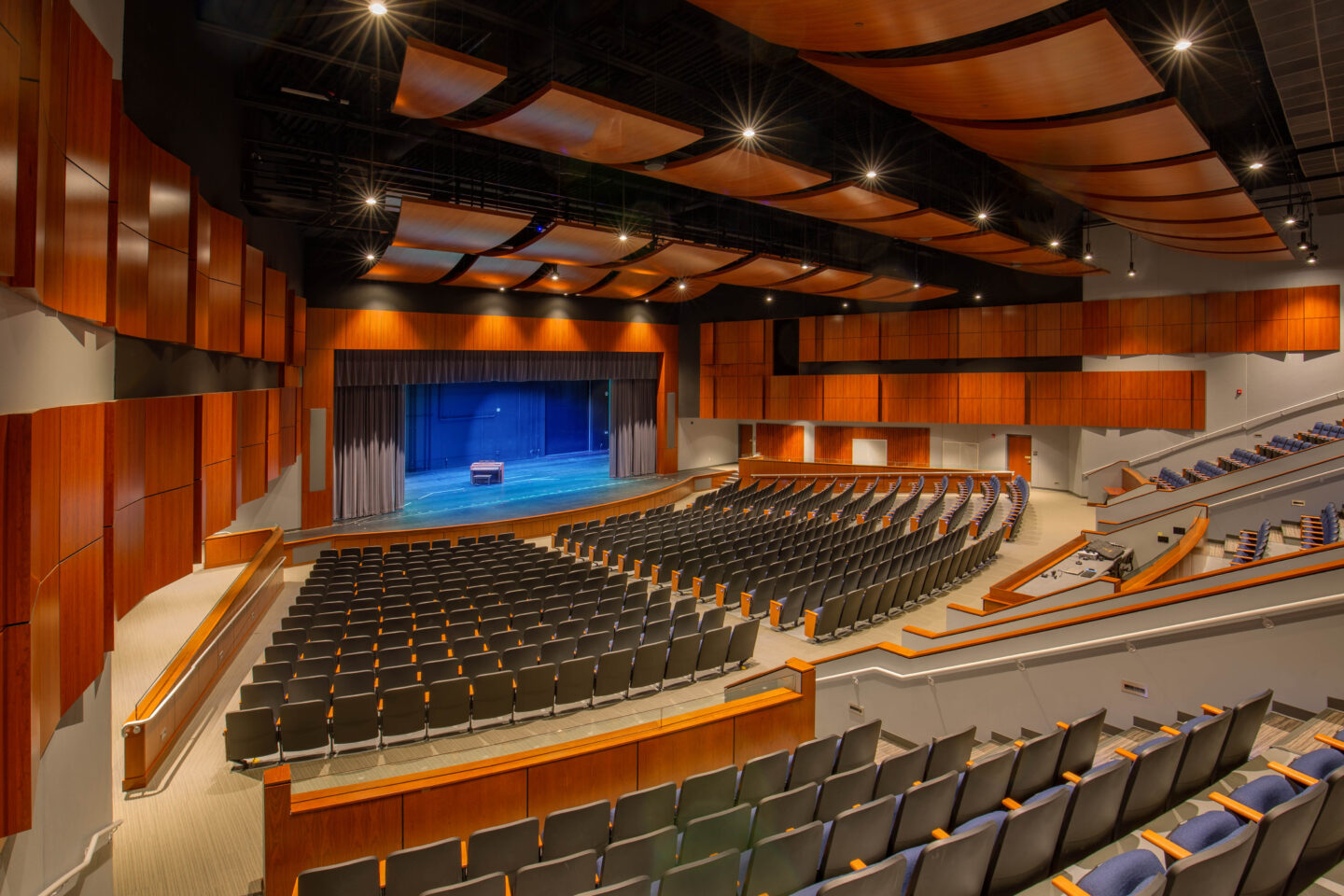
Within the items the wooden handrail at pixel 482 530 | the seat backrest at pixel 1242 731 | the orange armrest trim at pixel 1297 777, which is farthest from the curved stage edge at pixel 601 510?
the orange armrest trim at pixel 1297 777

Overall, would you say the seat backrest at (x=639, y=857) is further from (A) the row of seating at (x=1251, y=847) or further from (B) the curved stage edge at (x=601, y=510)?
(B) the curved stage edge at (x=601, y=510)

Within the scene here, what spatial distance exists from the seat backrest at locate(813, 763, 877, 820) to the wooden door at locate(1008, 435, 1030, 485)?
17.1 metres

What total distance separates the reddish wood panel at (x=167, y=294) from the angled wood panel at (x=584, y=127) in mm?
2853

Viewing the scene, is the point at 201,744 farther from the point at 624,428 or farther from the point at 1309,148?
the point at 624,428

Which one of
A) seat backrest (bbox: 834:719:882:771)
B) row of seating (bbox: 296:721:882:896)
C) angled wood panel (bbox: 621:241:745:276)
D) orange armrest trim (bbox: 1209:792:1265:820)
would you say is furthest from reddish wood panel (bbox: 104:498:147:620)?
angled wood panel (bbox: 621:241:745:276)

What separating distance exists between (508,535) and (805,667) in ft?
29.9

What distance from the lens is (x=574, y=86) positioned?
27.3ft

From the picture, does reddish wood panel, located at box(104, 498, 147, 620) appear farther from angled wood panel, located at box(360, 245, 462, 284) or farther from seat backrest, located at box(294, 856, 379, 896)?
angled wood panel, located at box(360, 245, 462, 284)

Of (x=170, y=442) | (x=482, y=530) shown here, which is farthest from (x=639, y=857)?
(x=482, y=530)

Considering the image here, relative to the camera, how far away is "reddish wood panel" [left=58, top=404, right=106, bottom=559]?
343 centimetres

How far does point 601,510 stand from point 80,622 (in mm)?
13149

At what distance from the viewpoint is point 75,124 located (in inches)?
140

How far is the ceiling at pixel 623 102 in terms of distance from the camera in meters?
7.99

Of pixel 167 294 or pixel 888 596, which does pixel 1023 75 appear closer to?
pixel 888 596
